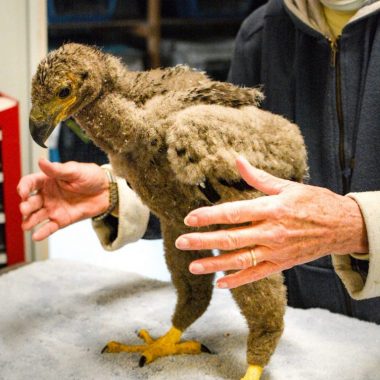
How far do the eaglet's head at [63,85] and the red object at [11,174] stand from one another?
0.60 meters

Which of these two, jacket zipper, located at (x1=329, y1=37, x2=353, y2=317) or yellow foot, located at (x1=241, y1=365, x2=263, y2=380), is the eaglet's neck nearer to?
yellow foot, located at (x1=241, y1=365, x2=263, y2=380)

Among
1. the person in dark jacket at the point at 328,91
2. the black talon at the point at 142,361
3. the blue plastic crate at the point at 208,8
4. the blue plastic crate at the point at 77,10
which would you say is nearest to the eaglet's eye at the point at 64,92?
the black talon at the point at 142,361

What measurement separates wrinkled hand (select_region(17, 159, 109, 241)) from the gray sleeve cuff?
1.82 feet

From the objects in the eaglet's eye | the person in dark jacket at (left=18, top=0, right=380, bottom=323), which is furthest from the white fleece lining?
the eaglet's eye

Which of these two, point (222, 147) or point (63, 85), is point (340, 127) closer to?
point (222, 147)

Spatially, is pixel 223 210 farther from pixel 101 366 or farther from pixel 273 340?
pixel 101 366

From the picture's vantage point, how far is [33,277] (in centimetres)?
144

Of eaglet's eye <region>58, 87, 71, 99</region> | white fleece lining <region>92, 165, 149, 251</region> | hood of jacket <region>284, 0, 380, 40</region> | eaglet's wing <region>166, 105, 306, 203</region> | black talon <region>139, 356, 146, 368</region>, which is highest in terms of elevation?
hood of jacket <region>284, 0, 380, 40</region>

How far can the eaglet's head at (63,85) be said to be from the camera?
0.81 meters

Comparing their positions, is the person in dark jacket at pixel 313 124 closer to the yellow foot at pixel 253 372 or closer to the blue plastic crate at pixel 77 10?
the yellow foot at pixel 253 372

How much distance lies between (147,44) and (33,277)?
3.47ft

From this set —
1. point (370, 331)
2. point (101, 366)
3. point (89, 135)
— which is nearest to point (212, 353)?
point (101, 366)

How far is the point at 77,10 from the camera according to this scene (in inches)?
76.2

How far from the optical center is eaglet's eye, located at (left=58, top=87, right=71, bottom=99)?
814 millimetres
